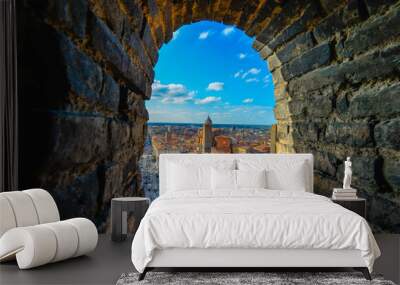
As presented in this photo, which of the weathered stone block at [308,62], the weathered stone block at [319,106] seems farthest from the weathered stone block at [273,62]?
the weathered stone block at [319,106]

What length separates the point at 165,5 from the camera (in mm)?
4762

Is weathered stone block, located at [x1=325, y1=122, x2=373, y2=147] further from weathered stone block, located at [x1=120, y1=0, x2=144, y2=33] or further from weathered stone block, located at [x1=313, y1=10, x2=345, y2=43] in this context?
weathered stone block, located at [x1=120, y1=0, x2=144, y2=33]

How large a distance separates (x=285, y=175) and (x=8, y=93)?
2.43 meters

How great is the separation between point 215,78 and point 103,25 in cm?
215

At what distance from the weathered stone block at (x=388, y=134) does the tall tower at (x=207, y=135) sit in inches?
75.2

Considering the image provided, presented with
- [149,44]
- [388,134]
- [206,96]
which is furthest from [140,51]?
[388,134]

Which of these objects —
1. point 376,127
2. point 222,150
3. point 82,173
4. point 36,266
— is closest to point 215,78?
point 222,150

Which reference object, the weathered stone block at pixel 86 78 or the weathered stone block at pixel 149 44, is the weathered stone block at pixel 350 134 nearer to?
the weathered stone block at pixel 149 44

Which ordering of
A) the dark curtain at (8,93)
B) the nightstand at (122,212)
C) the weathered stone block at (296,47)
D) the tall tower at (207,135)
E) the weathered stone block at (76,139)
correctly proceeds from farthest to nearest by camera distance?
the tall tower at (207,135)
the weathered stone block at (296,47)
the nightstand at (122,212)
the dark curtain at (8,93)
the weathered stone block at (76,139)

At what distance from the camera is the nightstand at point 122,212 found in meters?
3.95

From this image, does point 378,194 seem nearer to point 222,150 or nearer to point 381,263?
point 381,263

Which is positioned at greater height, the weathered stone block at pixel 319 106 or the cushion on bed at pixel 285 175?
the weathered stone block at pixel 319 106

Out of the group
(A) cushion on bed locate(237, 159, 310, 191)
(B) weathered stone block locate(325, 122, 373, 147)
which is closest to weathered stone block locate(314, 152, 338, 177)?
(B) weathered stone block locate(325, 122, 373, 147)

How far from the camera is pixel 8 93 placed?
324cm
